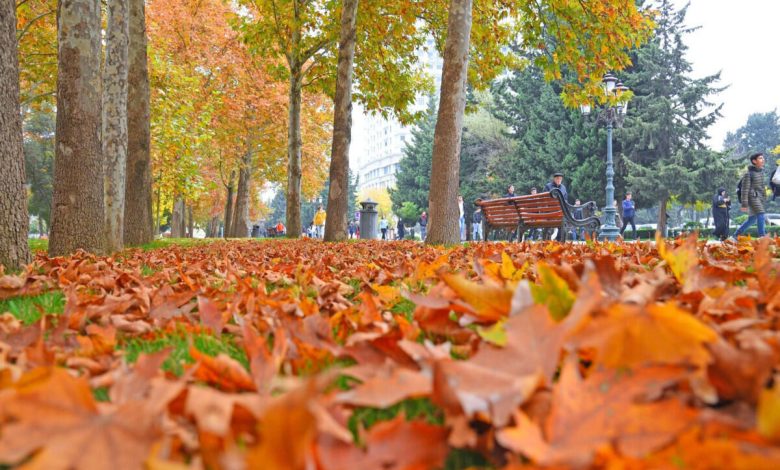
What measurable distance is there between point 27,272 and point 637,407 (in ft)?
12.2

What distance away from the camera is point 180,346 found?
1.76 meters

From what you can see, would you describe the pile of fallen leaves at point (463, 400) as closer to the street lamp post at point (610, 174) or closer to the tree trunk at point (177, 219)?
the street lamp post at point (610, 174)

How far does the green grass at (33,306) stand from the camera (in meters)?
2.28

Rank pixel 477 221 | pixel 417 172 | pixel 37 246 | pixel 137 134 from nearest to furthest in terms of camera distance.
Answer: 1. pixel 137 134
2. pixel 37 246
3. pixel 477 221
4. pixel 417 172

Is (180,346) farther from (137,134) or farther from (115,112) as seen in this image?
(137,134)

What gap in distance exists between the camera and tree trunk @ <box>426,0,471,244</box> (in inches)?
300

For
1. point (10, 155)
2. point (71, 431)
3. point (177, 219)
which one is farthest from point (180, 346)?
point (177, 219)

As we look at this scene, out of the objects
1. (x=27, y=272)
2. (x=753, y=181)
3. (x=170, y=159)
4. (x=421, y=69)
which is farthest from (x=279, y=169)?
(x=27, y=272)

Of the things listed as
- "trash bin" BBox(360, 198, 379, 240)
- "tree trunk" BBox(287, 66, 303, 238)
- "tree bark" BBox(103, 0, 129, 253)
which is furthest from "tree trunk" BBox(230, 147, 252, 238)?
"tree bark" BBox(103, 0, 129, 253)

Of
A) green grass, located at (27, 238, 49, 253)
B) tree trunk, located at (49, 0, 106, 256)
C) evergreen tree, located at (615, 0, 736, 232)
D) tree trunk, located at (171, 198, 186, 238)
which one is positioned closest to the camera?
tree trunk, located at (49, 0, 106, 256)

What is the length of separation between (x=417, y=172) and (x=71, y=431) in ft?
164

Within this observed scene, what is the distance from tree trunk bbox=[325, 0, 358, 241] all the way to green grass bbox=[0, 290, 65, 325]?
8305 mm

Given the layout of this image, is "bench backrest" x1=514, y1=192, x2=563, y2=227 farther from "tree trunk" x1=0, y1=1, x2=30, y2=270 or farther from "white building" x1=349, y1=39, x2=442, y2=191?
"white building" x1=349, y1=39, x2=442, y2=191

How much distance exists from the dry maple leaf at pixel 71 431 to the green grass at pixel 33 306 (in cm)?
154
